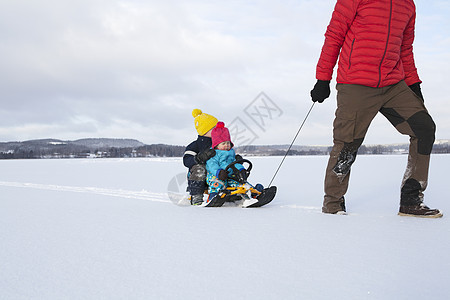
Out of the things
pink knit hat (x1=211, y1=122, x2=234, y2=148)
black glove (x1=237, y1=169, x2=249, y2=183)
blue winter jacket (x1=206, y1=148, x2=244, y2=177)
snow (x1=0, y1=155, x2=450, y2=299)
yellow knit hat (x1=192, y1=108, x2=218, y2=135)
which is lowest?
snow (x1=0, y1=155, x2=450, y2=299)

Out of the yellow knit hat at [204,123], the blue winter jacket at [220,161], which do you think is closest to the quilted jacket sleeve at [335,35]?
the blue winter jacket at [220,161]

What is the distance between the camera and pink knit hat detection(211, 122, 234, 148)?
3855mm

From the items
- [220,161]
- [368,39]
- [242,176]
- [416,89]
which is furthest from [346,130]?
[220,161]

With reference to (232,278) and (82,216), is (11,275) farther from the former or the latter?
(82,216)

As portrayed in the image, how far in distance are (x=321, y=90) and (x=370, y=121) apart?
47cm

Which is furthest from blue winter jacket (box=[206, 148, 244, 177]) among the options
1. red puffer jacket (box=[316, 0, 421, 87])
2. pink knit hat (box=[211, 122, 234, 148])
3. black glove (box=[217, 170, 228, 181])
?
red puffer jacket (box=[316, 0, 421, 87])

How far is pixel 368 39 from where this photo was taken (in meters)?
2.72

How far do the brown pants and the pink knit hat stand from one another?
1318 mm

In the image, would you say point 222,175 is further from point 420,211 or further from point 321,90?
point 420,211

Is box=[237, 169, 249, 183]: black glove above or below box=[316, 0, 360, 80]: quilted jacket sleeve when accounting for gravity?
below

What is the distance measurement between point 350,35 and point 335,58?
0.68 feet

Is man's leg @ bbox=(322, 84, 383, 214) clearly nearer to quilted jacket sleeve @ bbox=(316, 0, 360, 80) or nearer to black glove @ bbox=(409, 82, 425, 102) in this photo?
quilted jacket sleeve @ bbox=(316, 0, 360, 80)

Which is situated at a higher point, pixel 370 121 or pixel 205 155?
pixel 370 121

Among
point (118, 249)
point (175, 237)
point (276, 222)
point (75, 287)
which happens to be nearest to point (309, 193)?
point (276, 222)
